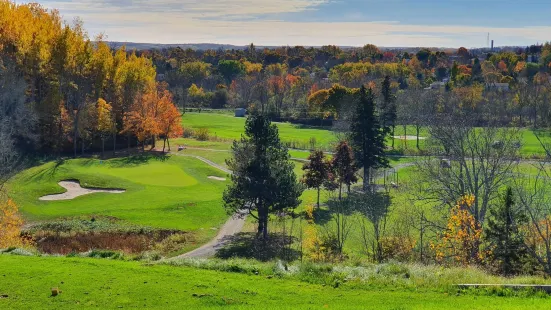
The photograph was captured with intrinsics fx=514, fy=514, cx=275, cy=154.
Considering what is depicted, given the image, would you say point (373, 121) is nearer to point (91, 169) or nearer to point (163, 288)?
point (91, 169)

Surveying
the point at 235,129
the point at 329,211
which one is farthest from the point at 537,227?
the point at 235,129

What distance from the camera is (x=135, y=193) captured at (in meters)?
47.5

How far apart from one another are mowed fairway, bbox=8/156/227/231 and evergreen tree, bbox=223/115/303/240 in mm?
5289

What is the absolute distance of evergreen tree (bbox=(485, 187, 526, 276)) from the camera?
25.1 m

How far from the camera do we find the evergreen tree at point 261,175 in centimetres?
3678

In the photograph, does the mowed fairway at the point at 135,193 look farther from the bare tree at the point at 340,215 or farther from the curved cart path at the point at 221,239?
the bare tree at the point at 340,215

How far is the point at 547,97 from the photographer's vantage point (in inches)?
3984

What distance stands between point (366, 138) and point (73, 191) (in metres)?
30.6

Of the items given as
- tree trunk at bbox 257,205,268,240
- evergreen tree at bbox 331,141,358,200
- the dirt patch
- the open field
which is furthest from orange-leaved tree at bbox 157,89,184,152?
tree trunk at bbox 257,205,268,240

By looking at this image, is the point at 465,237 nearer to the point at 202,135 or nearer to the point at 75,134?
the point at 75,134

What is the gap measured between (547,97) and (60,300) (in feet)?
347

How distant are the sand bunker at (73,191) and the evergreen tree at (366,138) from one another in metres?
25.4

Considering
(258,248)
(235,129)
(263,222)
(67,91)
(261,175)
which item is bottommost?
(258,248)

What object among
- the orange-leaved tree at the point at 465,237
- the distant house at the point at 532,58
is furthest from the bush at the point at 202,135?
the distant house at the point at 532,58
